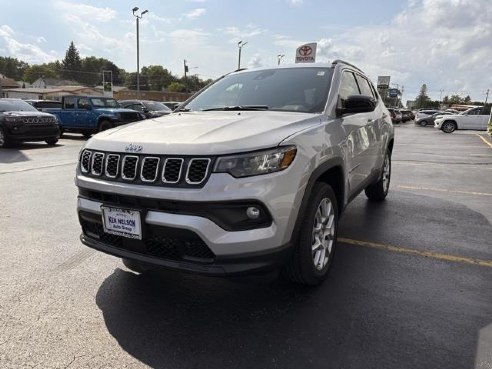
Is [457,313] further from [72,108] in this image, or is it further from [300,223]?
[72,108]

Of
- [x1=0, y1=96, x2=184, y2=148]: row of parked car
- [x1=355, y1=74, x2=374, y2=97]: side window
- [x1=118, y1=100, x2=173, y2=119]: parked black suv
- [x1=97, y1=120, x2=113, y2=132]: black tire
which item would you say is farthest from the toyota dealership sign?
[x1=355, y1=74, x2=374, y2=97]: side window

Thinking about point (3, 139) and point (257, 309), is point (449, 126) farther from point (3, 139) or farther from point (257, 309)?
point (257, 309)

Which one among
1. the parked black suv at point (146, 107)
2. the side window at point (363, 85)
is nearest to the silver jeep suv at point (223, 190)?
the side window at point (363, 85)

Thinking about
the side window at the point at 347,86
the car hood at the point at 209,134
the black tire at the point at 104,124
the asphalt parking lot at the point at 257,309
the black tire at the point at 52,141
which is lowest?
the black tire at the point at 52,141

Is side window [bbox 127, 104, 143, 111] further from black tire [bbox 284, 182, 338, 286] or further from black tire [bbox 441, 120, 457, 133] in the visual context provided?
black tire [bbox 441, 120, 457, 133]

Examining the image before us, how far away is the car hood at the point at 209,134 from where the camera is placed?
2.67 m

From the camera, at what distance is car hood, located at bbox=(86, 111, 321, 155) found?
2674 millimetres

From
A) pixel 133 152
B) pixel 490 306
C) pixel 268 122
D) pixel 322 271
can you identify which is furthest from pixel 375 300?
pixel 133 152

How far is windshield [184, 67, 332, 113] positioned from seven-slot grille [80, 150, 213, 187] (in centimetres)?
136

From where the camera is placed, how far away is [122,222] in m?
2.85

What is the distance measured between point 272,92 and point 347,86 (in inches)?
33.3

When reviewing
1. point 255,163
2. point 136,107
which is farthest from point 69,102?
point 255,163

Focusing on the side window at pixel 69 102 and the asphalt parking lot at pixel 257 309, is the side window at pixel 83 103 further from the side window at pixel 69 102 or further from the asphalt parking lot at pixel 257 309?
the asphalt parking lot at pixel 257 309

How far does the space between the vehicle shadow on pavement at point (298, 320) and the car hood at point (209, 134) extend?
956mm
